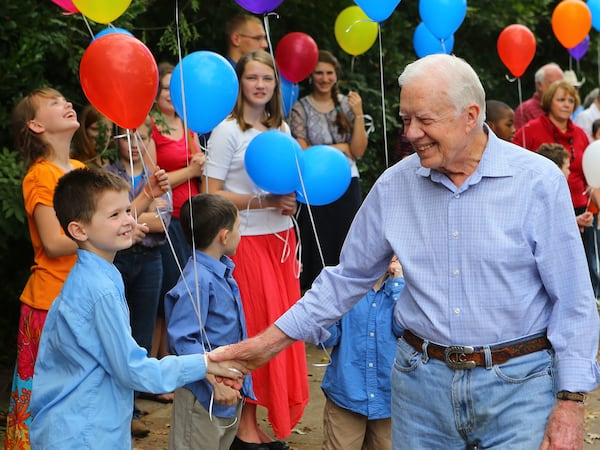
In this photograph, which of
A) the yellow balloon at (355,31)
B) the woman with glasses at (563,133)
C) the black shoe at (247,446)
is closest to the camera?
the black shoe at (247,446)

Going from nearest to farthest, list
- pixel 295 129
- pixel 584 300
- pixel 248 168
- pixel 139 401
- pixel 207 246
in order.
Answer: pixel 584 300, pixel 207 246, pixel 248 168, pixel 139 401, pixel 295 129

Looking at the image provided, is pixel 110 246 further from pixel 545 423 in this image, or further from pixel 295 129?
pixel 295 129

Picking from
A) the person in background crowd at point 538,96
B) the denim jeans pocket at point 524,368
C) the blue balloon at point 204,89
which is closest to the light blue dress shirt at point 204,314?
the blue balloon at point 204,89

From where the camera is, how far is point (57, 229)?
4.45m

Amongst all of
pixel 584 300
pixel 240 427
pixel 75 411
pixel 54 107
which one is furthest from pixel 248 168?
pixel 584 300

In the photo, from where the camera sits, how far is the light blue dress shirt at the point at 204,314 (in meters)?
4.18

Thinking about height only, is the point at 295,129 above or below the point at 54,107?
below

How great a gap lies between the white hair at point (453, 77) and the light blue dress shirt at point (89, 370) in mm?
1292

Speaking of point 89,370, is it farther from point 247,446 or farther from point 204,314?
point 247,446

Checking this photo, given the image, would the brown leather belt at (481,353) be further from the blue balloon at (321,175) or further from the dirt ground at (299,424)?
the dirt ground at (299,424)

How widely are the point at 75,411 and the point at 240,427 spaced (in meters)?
2.05

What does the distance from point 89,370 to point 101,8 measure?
6.35 ft

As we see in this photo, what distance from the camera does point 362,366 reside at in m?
4.25

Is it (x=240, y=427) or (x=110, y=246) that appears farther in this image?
(x=240, y=427)
